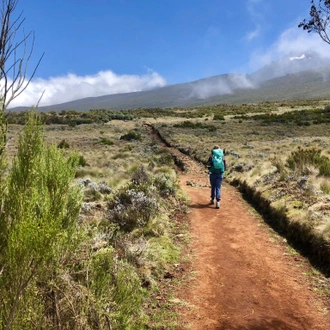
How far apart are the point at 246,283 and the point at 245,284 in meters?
0.04

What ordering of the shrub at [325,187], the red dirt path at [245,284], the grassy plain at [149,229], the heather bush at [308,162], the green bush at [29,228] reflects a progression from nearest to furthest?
the green bush at [29,228] → the grassy plain at [149,229] → the red dirt path at [245,284] → the shrub at [325,187] → the heather bush at [308,162]

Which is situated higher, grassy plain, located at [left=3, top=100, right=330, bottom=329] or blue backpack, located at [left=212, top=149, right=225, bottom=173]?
blue backpack, located at [left=212, top=149, right=225, bottom=173]

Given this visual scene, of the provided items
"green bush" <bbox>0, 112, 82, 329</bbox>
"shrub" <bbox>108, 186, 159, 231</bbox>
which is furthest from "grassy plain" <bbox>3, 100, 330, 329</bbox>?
"green bush" <bbox>0, 112, 82, 329</bbox>

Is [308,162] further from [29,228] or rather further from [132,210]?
[29,228]

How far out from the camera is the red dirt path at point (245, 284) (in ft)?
14.6

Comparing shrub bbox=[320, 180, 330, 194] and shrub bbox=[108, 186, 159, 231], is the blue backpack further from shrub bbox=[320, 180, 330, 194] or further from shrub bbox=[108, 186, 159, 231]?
shrub bbox=[320, 180, 330, 194]

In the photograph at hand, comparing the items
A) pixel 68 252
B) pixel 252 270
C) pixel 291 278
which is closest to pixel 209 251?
pixel 252 270

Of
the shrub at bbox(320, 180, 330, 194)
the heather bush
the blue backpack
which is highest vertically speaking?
the blue backpack

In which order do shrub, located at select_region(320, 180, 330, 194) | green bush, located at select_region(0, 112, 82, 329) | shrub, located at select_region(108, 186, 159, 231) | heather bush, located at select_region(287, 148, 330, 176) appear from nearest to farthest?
green bush, located at select_region(0, 112, 82, 329) → shrub, located at select_region(108, 186, 159, 231) → shrub, located at select_region(320, 180, 330, 194) → heather bush, located at select_region(287, 148, 330, 176)

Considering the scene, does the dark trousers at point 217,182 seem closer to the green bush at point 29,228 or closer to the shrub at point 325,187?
the shrub at point 325,187

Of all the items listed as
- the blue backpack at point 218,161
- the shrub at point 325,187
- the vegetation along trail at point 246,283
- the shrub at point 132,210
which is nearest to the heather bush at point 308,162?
the shrub at point 325,187

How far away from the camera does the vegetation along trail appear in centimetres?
445

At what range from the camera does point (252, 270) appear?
5.90m

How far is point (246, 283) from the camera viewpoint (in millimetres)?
5418
